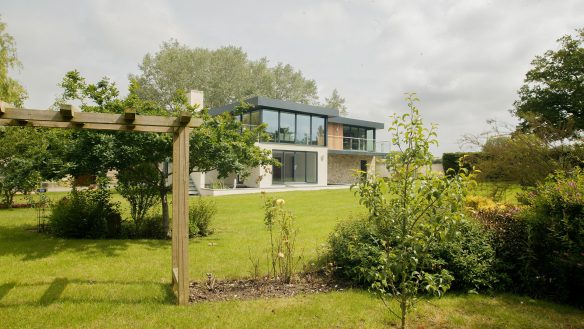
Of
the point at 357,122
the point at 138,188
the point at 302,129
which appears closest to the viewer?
the point at 138,188

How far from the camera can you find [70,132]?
27.9 ft

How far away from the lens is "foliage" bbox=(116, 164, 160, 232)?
9500mm

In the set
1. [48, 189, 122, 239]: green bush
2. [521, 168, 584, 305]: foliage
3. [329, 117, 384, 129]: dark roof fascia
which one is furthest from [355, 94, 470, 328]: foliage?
[329, 117, 384, 129]: dark roof fascia

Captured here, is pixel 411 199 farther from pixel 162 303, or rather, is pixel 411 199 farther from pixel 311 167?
pixel 311 167

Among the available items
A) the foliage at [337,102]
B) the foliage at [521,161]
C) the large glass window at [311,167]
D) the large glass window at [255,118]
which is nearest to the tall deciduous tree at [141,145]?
the foliage at [521,161]

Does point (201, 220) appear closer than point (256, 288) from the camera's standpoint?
No

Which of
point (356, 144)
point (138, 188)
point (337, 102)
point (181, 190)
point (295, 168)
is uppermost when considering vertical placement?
point (337, 102)

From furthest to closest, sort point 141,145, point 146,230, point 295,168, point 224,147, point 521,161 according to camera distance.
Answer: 1. point 295,168
2. point 521,161
3. point 146,230
4. point 224,147
5. point 141,145

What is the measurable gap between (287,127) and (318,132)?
3.23 metres

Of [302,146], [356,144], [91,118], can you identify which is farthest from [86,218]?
[356,144]

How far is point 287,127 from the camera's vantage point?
86.5 feet

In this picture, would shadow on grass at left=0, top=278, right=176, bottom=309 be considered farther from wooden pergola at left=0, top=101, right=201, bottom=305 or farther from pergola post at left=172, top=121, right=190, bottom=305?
pergola post at left=172, top=121, right=190, bottom=305

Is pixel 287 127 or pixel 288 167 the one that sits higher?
pixel 287 127

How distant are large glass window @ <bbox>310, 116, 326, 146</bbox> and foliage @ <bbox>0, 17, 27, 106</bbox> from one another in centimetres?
1853
